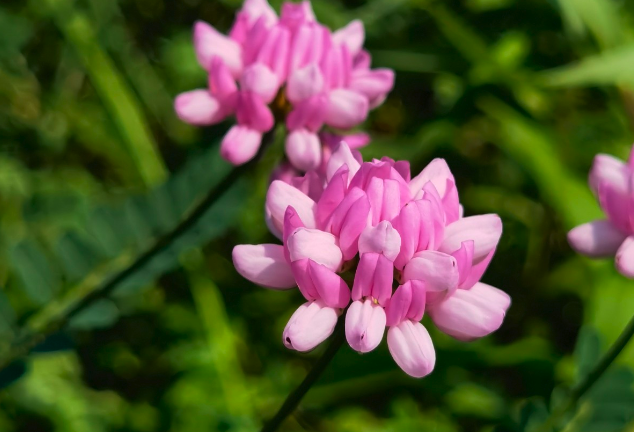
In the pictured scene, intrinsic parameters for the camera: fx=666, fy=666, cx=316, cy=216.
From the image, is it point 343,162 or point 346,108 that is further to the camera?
point 346,108

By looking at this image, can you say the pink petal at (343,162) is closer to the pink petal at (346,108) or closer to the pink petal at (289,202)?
the pink petal at (289,202)

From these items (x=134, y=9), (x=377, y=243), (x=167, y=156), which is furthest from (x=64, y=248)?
(x=134, y=9)

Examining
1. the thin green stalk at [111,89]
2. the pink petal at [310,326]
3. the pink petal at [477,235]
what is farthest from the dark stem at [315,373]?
the thin green stalk at [111,89]

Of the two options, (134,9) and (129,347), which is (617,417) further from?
(134,9)

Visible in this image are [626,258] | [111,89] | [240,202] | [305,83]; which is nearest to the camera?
[626,258]

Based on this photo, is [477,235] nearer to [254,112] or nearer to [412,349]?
[412,349]

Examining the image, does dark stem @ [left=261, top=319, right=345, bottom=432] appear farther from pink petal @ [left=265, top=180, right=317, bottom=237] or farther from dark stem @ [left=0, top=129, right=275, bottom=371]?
dark stem @ [left=0, top=129, right=275, bottom=371]

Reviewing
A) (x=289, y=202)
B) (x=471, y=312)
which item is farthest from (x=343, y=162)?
(x=471, y=312)
